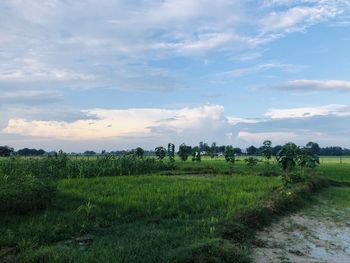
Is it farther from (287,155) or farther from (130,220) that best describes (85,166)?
(130,220)

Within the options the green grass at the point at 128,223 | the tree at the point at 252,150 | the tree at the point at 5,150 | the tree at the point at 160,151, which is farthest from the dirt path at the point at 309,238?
the tree at the point at 252,150

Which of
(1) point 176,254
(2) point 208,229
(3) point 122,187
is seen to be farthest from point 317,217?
(1) point 176,254

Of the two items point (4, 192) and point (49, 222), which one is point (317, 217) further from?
point (4, 192)

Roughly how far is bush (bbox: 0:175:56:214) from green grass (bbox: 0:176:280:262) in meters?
0.36

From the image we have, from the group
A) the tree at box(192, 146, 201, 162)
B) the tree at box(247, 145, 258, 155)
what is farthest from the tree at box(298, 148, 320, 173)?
the tree at box(247, 145, 258, 155)

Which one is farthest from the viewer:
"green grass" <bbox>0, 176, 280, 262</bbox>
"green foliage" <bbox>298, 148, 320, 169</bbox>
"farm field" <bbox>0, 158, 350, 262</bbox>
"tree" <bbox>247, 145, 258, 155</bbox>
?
"tree" <bbox>247, 145, 258, 155</bbox>

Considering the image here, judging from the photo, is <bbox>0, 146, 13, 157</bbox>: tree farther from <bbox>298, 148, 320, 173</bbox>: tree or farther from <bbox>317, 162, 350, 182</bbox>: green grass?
<bbox>298, 148, 320, 173</bbox>: tree

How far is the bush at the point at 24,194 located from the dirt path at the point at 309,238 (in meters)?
4.98

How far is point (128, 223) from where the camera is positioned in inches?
364

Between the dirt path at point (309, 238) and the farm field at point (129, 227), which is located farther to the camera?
the dirt path at point (309, 238)

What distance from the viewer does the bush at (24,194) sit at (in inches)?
373

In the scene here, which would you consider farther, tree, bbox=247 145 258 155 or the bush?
tree, bbox=247 145 258 155

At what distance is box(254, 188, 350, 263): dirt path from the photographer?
26.0ft

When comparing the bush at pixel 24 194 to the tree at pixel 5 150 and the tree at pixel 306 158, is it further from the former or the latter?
the tree at pixel 5 150
